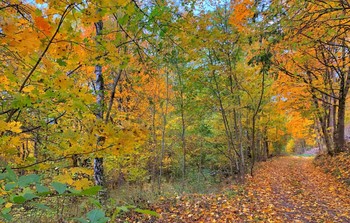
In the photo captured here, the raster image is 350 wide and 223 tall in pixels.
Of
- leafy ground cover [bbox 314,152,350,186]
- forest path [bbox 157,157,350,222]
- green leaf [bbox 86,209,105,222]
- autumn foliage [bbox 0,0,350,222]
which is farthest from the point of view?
leafy ground cover [bbox 314,152,350,186]

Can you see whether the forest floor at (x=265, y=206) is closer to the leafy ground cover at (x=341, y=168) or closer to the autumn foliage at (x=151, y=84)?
the autumn foliage at (x=151, y=84)

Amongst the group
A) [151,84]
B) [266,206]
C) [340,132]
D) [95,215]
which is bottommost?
[266,206]

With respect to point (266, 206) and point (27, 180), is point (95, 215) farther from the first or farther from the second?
point (266, 206)

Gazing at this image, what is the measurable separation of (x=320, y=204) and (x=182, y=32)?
5.59 metres

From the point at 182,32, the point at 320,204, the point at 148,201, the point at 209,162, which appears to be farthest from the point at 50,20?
the point at 209,162

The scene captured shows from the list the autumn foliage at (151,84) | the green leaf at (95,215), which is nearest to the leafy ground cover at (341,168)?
the autumn foliage at (151,84)

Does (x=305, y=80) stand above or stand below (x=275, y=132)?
above

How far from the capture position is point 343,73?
996 centimetres

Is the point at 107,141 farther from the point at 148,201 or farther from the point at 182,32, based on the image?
the point at 148,201

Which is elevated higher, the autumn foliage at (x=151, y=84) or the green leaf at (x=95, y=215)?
the autumn foliage at (x=151, y=84)

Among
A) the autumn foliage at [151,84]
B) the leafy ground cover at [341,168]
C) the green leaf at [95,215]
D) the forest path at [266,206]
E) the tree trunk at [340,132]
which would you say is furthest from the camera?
the tree trunk at [340,132]

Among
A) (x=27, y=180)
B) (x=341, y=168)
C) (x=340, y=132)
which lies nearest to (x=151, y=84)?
(x=341, y=168)

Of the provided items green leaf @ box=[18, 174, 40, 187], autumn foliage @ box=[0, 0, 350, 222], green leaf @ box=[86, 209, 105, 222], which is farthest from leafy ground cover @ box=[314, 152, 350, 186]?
green leaf @ box=[18, 174, 40, 187]

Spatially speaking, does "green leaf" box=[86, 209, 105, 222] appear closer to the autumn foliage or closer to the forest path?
the autumn foliage
